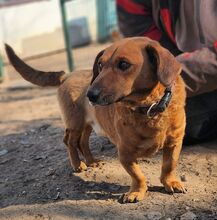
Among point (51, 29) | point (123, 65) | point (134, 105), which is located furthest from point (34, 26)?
point (123, 65)

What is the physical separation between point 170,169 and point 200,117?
105 centimetres

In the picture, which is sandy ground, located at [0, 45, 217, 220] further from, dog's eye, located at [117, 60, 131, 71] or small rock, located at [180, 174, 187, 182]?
dog's eye, located at [117, 60, 131, 71]

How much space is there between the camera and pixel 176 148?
3.37 metres

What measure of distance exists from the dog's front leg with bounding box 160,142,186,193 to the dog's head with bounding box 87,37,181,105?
570mm

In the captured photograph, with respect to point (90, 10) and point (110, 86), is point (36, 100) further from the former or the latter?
point (90, 10)

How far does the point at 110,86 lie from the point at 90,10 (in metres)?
10.9

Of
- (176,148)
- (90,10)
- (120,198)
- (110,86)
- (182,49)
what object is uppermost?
(110,86)

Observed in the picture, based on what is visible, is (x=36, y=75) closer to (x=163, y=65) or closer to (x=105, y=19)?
(x=163, y=65)

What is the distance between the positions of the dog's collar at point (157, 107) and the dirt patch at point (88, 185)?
646 mm

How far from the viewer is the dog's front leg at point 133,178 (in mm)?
3303

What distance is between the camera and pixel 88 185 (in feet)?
12.3

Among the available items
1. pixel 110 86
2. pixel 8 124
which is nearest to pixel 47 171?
pixel 110 86

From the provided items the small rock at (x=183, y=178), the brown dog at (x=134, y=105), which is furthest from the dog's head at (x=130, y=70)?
the small rock at (x=183, y=178)

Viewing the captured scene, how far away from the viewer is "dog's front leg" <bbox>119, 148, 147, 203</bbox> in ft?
10.8
